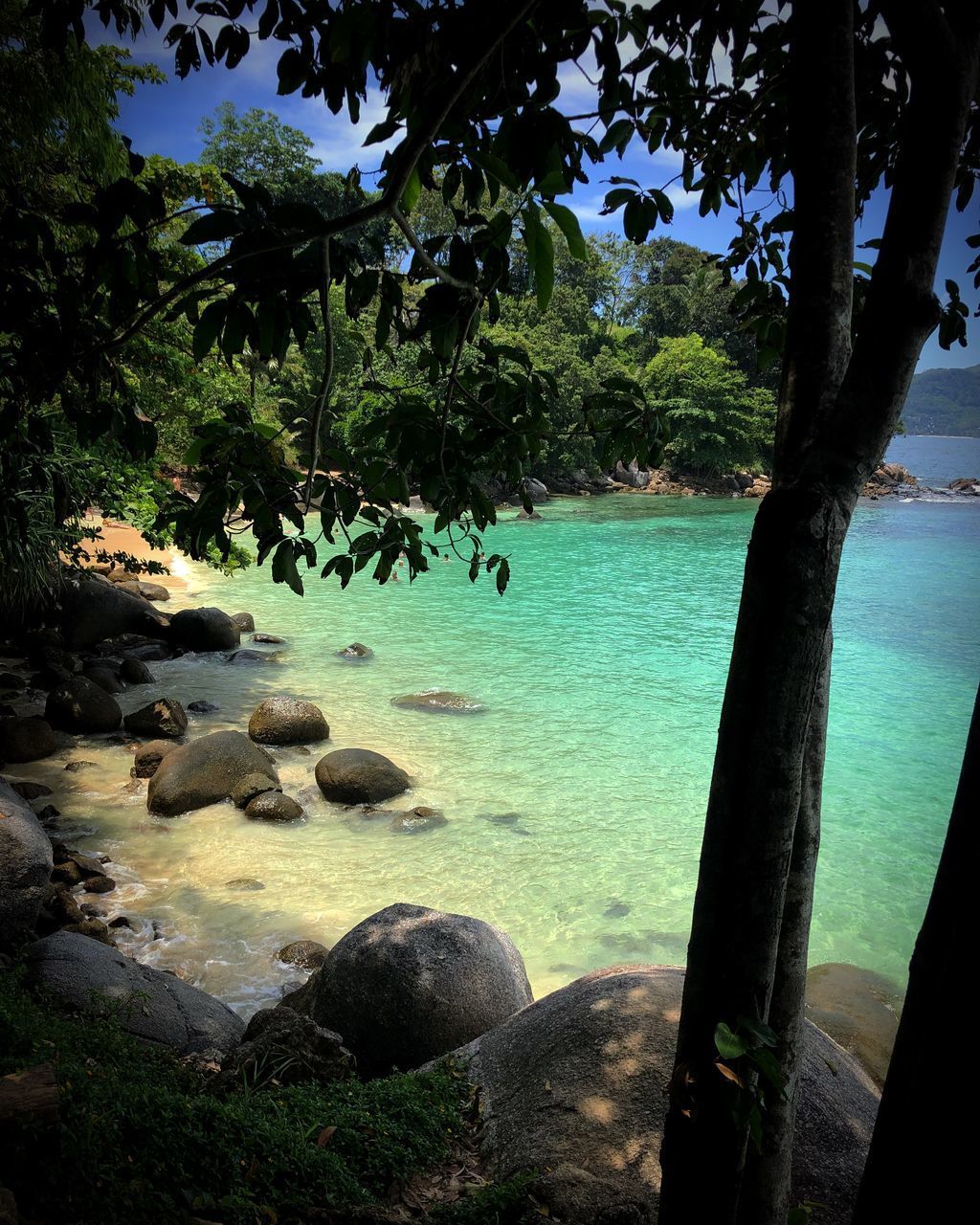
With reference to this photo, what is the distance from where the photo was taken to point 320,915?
235 inches

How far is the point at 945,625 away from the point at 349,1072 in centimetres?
1722

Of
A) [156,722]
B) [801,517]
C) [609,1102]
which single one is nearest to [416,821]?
[156,722]

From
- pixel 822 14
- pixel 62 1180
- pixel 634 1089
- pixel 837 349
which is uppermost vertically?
pixel 822 14

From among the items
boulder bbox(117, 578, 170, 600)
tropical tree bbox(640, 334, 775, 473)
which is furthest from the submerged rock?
tropical tree bbox(640, 334, 775, 473)

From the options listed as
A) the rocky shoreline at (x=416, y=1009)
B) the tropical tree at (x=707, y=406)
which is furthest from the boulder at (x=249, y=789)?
the tropical tree at (x=707, y=406)

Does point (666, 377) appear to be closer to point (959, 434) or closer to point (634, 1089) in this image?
point (634, 1089)

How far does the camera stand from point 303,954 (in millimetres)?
5324

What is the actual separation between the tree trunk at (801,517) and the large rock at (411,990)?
96.6 inches

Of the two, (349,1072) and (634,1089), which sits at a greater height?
(634,1089)

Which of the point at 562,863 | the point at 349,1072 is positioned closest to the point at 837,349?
the point at 349,1072

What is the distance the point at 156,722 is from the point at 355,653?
172 inches

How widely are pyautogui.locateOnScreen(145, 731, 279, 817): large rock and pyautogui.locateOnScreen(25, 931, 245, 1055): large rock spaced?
302 centimetres

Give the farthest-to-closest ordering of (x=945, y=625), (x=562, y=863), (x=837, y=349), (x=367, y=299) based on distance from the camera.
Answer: (x=945, y=625)
(x=562, y=863)
(x=367, y=299)
(x=837, y=349)

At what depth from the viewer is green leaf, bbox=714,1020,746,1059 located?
4.61 ft
